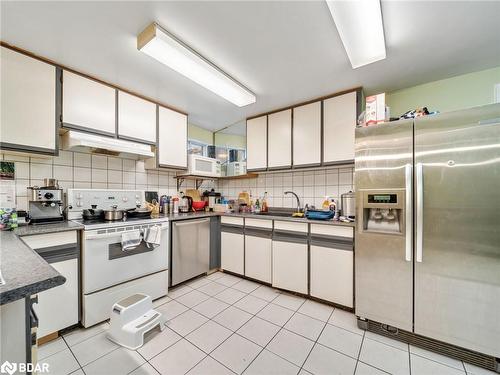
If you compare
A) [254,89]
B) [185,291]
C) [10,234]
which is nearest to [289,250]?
[185,291]

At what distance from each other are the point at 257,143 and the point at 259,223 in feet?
3.87

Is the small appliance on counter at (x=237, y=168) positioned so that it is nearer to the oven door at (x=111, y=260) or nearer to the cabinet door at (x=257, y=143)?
the cabinet door at (x=257, y=143)

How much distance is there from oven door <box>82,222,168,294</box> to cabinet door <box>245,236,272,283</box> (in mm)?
1101

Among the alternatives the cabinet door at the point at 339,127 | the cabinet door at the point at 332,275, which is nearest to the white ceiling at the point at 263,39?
the cabinet door at the point at 339,127

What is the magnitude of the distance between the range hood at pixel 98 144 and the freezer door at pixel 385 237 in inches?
90.6

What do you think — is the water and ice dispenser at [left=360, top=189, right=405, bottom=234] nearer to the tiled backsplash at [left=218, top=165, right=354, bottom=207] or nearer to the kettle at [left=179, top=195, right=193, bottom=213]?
the tiled backsplash at [left=218, top=165, right=354, bottom=207]

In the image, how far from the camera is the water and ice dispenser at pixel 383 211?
1640 millimetres

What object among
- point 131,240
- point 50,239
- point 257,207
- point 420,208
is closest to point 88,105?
point 50,239

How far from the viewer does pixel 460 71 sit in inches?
76.8

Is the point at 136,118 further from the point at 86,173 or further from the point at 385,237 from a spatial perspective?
the point at 385,237

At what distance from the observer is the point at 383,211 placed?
1757 millimetres

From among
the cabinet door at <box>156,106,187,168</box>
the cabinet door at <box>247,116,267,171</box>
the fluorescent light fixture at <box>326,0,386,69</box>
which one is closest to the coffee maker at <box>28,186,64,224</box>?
the cabinet door at <box>156,106,187,168</box>

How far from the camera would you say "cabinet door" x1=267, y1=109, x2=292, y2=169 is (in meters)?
2.73

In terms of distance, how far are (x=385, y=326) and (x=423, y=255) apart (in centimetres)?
69
